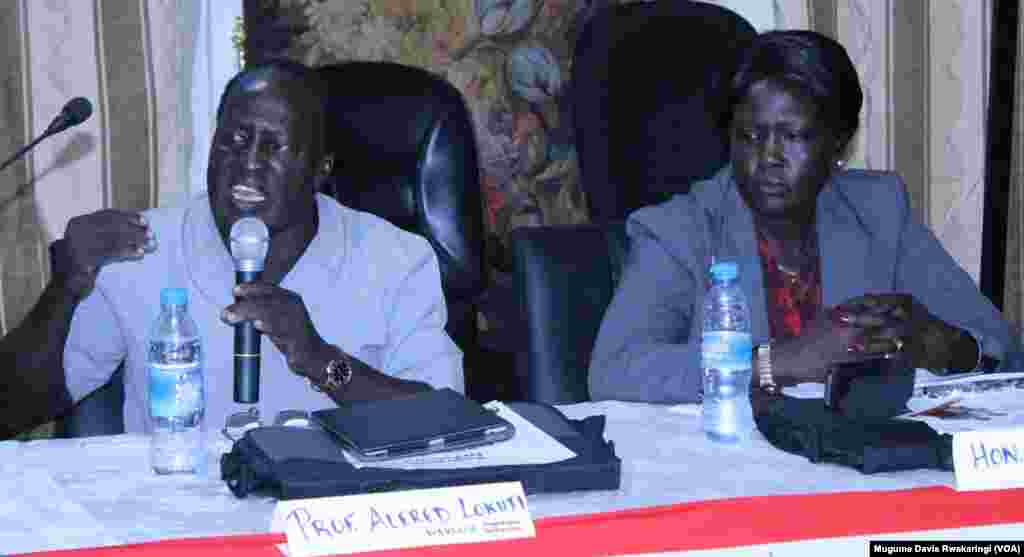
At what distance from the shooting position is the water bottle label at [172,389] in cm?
168

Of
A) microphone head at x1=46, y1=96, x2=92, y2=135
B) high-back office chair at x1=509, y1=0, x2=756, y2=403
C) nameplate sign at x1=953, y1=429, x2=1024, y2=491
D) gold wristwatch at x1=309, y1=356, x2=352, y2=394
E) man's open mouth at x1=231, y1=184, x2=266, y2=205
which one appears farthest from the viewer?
high-back office chair at x1=509, y1=0, x2=756, y2=403

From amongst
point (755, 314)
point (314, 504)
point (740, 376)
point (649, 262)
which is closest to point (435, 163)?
point (649, 262)

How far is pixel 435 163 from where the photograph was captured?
8.36 feet

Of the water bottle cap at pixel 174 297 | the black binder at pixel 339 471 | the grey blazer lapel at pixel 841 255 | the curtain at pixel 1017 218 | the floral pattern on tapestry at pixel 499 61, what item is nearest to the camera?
the black binder at pixel 339 471

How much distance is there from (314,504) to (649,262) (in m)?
1.15

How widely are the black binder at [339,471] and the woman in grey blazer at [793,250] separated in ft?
1.90

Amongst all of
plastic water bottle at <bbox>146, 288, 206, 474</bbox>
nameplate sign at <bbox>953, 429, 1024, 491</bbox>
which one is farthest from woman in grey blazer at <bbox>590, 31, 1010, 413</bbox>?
plastic water bottle at <bbox>146, 288, 206, 474</bbox>

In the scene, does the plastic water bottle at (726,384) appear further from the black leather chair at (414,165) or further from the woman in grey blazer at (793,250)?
the black leather chair at (414,165)

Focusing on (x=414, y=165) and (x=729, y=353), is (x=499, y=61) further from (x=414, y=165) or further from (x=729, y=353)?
(x=729, y=353)

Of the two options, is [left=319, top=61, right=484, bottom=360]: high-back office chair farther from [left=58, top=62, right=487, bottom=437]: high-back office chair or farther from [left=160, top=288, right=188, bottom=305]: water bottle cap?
[left=160, top=288, right=188, bottom=305]: water bottle cap

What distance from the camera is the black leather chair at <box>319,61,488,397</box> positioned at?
2.55 meters

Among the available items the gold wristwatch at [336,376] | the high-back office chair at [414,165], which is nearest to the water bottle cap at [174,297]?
the gold wristwatch at [336,376]

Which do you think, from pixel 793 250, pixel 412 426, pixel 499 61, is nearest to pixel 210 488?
pixel 412 426

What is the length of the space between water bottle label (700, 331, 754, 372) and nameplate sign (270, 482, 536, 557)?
559 millimetres
